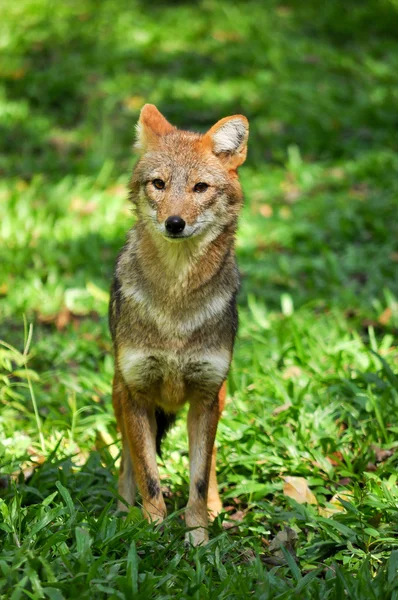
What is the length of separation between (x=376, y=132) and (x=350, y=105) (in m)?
1.02

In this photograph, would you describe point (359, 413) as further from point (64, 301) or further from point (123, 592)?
point (64, 301)

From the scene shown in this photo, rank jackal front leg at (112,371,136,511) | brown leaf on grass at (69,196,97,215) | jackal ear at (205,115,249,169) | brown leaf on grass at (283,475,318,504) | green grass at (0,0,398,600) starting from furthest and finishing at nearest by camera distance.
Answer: brown leaf on grass at (69,196,97,215)
jackal front leg at (112,371,136,511)
brown leaf on grass at (283,475,318,504)
jackal ear at (205,115,249,169)
green grass at (0,0,398,600)

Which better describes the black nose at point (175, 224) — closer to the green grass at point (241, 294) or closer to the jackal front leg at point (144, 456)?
the jackal front leg at point (144, 456)

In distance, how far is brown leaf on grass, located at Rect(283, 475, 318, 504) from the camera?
189 inches

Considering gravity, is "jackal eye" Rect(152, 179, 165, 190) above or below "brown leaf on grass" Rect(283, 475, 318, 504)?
above

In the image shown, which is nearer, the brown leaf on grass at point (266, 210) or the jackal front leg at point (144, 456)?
the jackal front leg at point (144, 456)

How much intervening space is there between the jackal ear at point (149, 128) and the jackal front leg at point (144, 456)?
4.78ft

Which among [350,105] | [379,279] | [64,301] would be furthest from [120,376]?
[350,105]

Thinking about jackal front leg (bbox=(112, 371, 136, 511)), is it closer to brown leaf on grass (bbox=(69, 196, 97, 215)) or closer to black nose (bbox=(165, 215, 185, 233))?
black nose (bbox=(165, 215, 185, 233))

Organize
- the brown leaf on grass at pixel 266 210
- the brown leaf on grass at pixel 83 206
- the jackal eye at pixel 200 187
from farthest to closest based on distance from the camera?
the brown leaf on grass at pixel 266 210 → the brown leaf on grass at pixel 83 206 → the jackal eye at pixel 200 187

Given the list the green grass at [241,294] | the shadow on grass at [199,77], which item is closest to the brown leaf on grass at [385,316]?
the green grass at [241,294]

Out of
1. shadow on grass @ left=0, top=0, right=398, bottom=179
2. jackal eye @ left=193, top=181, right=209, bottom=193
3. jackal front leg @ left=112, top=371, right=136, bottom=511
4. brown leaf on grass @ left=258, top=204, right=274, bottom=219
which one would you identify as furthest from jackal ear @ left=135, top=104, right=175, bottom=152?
shadow on grass @ left=0, top=0, right=398, bottom=179

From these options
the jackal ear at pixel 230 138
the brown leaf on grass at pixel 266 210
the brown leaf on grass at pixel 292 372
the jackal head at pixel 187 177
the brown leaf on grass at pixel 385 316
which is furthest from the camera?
the brown leaf on grass at pixel 266 210

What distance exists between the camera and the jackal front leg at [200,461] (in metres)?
4.62
